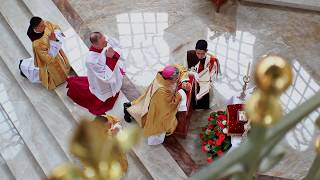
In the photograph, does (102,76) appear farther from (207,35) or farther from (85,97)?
(207,35)

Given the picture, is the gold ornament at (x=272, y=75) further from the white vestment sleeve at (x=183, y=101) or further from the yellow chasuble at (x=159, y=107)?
the white vestment sleeve at (x=183, y=101)

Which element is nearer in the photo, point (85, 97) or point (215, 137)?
point (215, 137)

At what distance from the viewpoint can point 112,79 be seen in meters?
6.48

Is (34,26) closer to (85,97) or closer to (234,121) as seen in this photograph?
(85,97)

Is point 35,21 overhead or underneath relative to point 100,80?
overhead

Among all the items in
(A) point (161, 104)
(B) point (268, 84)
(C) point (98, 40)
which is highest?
(B) point (268, 84)

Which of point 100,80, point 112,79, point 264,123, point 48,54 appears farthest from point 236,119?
point 264,123

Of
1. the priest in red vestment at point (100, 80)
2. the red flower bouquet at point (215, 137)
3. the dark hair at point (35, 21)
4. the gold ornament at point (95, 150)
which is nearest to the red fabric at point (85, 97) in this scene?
the priest in red vestment at point (100, 80)

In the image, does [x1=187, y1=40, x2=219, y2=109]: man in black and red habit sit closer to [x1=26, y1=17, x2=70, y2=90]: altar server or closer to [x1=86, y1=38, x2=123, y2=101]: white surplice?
[x1=86, y1=38, x2=123, y2=101]: white surplice

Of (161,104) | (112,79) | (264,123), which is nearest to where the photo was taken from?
(264,123)

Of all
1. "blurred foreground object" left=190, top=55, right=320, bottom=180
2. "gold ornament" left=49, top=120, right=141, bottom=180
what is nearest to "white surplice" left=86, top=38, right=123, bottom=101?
"blurred foreground object" left=190, top=55, right=320, bottom=180

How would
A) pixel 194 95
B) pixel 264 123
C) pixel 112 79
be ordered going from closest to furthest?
1. pixel 264 123
2. pixel 194 95
3. pixel 112 79

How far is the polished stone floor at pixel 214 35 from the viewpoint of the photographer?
6.95 meters

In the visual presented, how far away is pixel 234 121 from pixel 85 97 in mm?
2186
